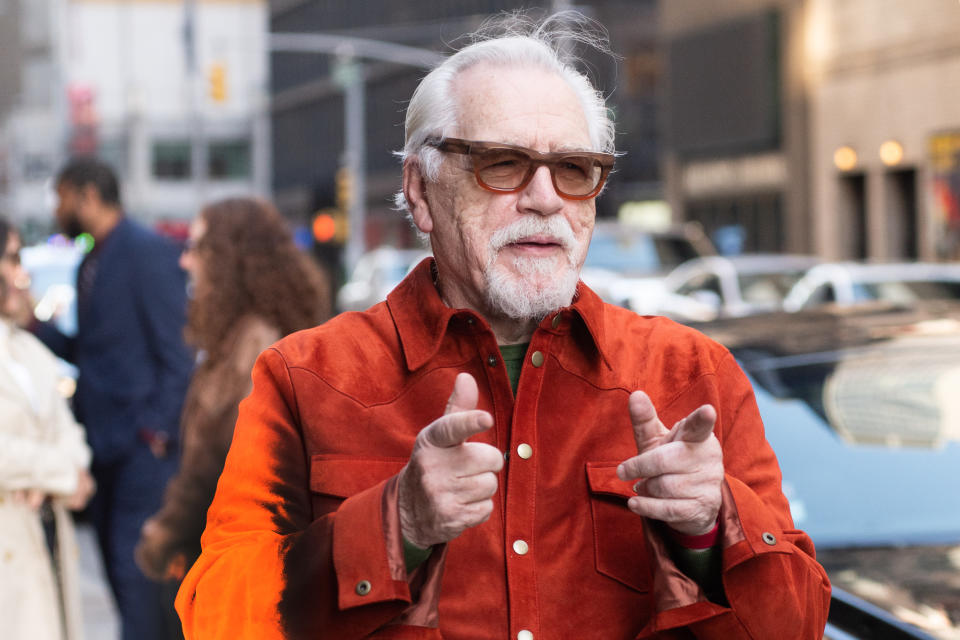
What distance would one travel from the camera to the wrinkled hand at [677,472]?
2123 millimetres

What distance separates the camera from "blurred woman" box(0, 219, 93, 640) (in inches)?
173

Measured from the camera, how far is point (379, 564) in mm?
2199

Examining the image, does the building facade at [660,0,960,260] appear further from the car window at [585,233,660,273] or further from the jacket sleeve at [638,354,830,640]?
the jacket sleeve at [638,354,830,640]

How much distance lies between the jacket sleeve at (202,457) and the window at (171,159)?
9655cm

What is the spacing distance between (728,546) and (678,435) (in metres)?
0.21

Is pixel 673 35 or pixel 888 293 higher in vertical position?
pixel 673 35

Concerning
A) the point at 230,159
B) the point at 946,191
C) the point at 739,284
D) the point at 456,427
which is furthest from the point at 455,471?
the point at 230,159

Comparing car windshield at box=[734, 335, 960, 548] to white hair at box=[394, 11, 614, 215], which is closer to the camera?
white hair at box=[394, 11, 614, 215]

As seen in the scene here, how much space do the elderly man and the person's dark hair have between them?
3928mm

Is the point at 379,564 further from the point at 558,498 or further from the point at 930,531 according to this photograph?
the point at 930,531

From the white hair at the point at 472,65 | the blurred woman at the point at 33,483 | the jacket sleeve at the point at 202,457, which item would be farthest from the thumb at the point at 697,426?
the blurred woman at the point at 33,483

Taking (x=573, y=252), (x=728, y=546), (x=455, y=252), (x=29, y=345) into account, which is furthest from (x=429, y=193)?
(x=29, y=345)

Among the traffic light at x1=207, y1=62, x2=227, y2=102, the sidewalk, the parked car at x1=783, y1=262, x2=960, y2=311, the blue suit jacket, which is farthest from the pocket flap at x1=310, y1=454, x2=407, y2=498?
the traffic light at x1=207, y1=62, x2=227, y2=102

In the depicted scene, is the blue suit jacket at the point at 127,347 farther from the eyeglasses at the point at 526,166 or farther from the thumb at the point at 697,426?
the thumb at the point at 697,426
